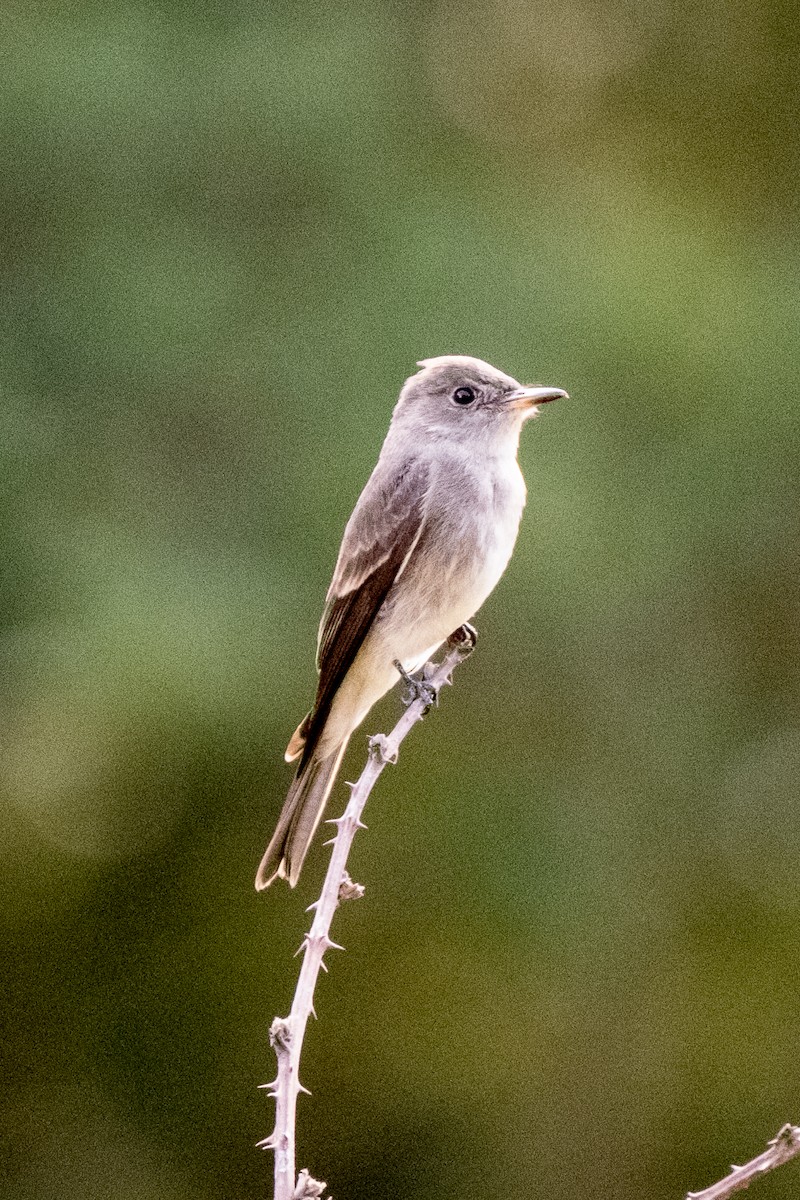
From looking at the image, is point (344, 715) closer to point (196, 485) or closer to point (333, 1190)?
point (196, 485)

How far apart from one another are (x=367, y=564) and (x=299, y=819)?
0.80m

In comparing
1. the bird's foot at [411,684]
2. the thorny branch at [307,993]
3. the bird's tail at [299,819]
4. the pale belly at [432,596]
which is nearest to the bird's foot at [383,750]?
the thorny branch at [307,993]

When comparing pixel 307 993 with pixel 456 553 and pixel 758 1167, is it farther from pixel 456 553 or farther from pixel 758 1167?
pixel 456 553

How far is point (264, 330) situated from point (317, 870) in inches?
87.6

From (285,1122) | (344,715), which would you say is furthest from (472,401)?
(285,1122)

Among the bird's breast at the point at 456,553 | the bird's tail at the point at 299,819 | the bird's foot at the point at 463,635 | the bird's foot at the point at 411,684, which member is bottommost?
the bird's tail at the point at 299,819

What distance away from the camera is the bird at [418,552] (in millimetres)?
3916

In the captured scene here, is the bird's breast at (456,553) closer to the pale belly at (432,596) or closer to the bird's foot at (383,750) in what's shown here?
the pale belly at (432,596)

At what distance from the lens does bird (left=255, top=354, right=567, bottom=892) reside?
154 inches

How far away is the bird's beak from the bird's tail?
100 centimetres

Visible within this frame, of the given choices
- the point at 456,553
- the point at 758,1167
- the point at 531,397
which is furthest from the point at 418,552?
the point at 758,1167

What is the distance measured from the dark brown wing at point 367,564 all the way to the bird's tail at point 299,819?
239 mm

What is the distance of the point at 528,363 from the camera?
618 cm

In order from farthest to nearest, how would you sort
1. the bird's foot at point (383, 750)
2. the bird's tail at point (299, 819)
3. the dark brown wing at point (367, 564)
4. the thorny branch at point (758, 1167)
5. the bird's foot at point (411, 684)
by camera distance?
the dark brown wing at point (367, 564) < the bird's foot at point (411, 684) < the bird's tail at point (299, 819) < the bird's foot at point (383, 750) < the thorny branch at point (758, 1167)
